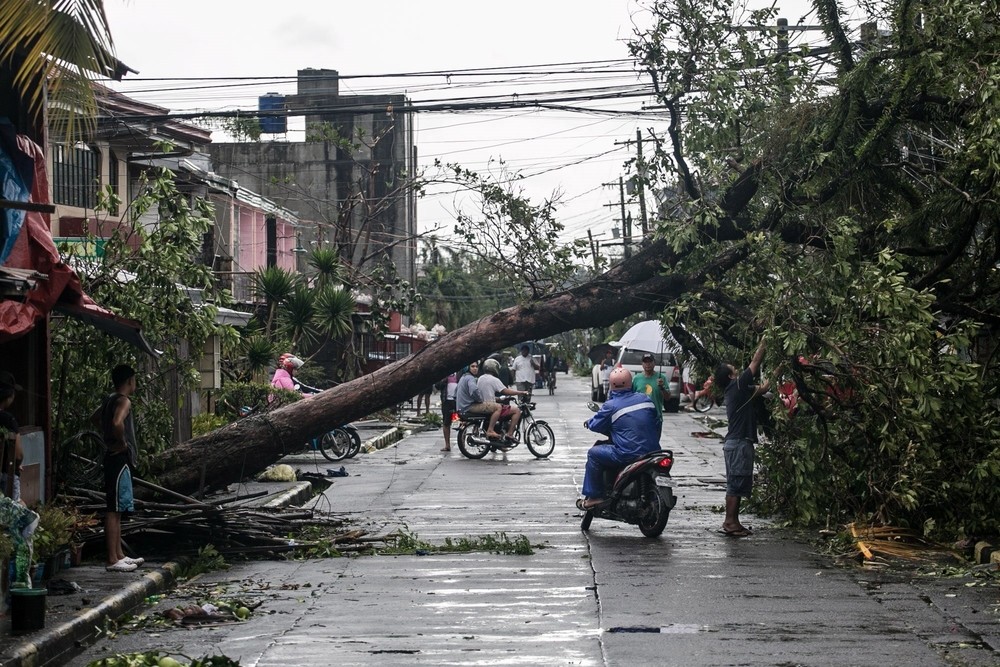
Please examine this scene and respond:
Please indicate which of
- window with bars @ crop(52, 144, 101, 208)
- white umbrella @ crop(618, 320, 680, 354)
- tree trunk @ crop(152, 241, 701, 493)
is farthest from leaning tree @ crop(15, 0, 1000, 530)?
white umbrella @ crop(618, 320, 680, 354)

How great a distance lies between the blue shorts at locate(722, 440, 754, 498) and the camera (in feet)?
42.6

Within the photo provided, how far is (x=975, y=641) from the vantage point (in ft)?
25.2

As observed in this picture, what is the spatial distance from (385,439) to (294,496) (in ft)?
39.0

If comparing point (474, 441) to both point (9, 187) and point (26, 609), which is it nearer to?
point (9, 187)

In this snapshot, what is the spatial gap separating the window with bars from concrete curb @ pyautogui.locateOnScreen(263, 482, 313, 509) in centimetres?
808

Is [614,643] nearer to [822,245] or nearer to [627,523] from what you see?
[627,523]

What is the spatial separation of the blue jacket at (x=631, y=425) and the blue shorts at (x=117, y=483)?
4.89m

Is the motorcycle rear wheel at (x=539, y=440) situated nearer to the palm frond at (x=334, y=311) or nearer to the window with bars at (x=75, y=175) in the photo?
the palm frond at (x=334, y=311)

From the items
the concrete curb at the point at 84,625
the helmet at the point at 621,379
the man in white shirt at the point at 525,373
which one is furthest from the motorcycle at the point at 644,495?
the man in white shirt at the point at 525,373

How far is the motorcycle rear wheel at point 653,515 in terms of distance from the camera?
12570 millimetres

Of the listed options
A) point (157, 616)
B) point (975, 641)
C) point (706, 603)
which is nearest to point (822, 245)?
point (706, 603)

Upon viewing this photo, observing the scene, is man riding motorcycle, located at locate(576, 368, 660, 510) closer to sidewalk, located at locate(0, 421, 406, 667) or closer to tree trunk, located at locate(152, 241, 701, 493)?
tree trunk, located at locate(152, 241, 701, 493)

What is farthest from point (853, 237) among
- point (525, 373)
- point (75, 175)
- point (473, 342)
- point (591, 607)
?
point (525, 373)

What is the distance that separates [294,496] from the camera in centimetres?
1664
